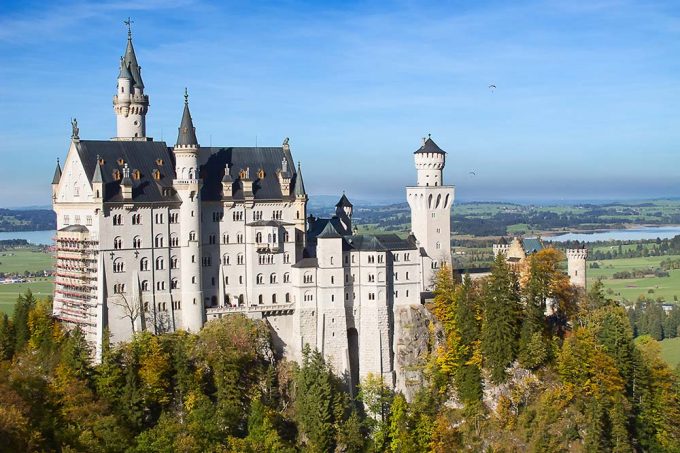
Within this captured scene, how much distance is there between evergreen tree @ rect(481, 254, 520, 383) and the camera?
83250 millimetres

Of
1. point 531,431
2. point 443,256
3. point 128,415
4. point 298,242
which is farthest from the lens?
point 443,256

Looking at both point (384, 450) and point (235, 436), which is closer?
point (235, 436)

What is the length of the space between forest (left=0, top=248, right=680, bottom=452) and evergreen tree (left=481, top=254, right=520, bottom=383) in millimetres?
122

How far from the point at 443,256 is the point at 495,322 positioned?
1194cm

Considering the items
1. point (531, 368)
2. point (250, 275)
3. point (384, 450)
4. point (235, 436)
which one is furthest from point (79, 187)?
point (531, 368)

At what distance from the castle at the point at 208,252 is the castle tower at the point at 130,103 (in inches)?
3.9

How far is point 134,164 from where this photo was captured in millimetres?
82125

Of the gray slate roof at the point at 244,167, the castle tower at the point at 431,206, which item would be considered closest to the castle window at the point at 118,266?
the gray slate roof at the point at 244,167

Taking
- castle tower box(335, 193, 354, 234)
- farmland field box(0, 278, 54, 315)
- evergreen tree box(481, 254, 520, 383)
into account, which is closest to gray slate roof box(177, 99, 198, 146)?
castle tower box(335, 193, 354, 234)

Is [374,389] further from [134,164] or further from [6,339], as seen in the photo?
[6,339]

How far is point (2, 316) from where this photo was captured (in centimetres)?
8600

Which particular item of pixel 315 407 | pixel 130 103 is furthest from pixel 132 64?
pixel 315 407

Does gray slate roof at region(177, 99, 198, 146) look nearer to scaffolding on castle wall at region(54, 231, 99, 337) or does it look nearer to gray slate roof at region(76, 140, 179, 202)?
gray slate roof at region(76, 140, 179, 202)

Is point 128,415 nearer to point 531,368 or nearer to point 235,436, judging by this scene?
point 235,436
